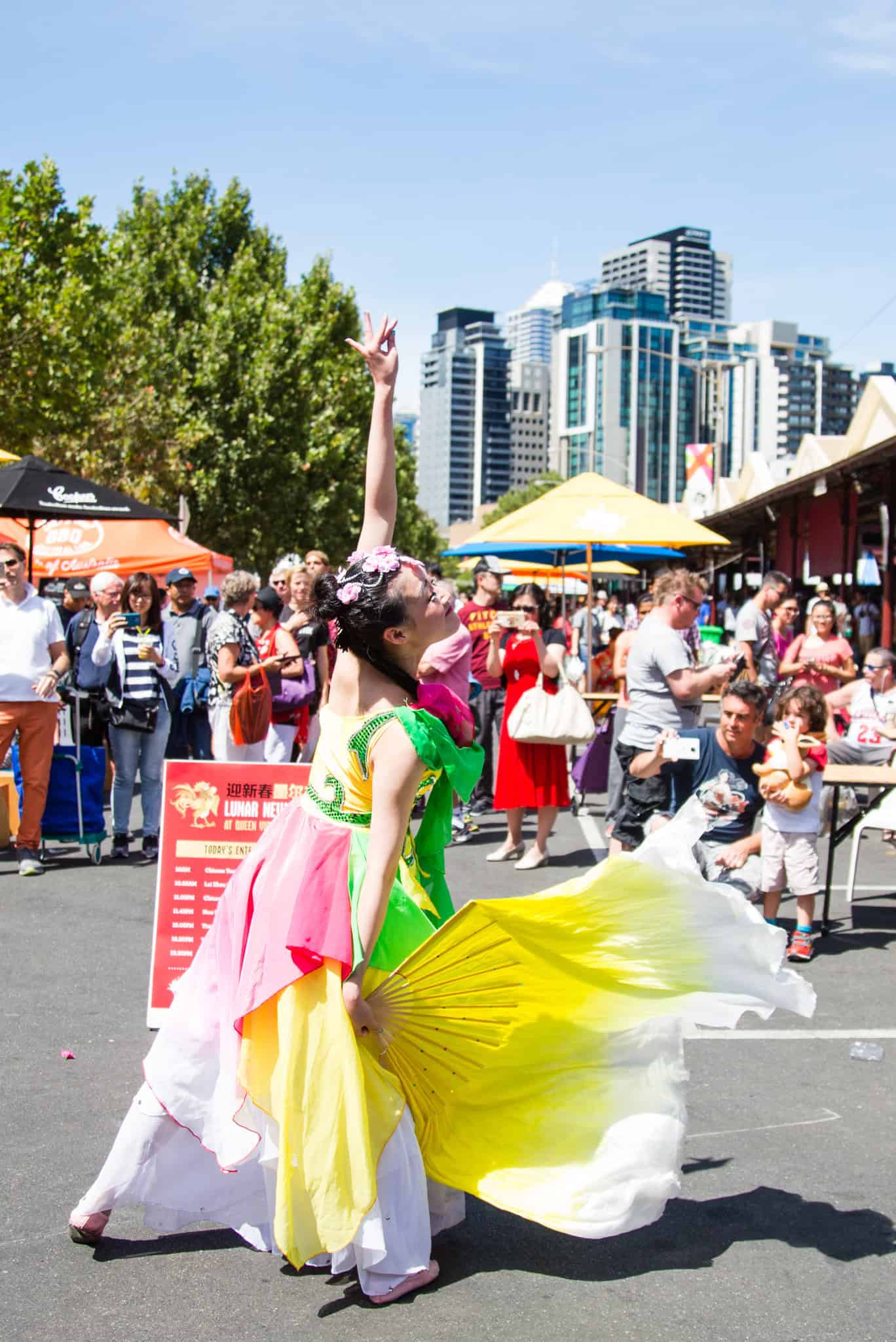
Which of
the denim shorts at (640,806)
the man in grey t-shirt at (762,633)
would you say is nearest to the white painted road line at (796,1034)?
the denim shorts at (640,806)

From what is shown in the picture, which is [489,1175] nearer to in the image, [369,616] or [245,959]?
[245,959]

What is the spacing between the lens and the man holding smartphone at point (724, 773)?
668 centimetres

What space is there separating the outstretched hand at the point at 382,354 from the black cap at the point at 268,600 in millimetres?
4814

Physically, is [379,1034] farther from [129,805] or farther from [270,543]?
[270,543]

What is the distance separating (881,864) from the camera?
9867 mm

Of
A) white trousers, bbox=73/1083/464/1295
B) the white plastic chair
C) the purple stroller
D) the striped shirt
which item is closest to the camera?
white trousers, bbox=73/1083/464/1295

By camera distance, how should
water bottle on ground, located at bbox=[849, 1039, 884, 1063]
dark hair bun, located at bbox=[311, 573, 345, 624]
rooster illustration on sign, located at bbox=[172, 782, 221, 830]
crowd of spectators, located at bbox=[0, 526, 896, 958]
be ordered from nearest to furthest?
dark hair bun, located at bbox=[311, 573, 345, 624], water bottle on ground, located at bbox=[849, 1039, 884, 1063], rooster illustration on sign, located at bbox=[172, 782, 221, 830], crowd of spectators, located at bbox=[0, 526, 896, 958]

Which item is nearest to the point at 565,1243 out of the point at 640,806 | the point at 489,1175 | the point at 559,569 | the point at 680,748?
the point at 489,1175

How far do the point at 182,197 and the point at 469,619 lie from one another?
38617mm

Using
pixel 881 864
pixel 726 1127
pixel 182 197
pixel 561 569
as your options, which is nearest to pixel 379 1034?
pixel 726 1127

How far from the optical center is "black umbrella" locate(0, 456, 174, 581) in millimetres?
11086

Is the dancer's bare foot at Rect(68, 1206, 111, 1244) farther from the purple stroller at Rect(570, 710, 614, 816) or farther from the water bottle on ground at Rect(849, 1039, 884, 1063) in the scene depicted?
the purple stroller at Rect(570, 710, 614, 816)

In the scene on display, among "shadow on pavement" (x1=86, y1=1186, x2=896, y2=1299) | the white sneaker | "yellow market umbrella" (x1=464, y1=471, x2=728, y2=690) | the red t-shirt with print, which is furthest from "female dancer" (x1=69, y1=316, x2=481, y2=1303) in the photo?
"yellow market umbrella" (x1=464, y1=471, x2=728, y2=690)

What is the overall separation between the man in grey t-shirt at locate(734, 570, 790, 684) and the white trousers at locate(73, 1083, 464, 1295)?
29.1 feet
